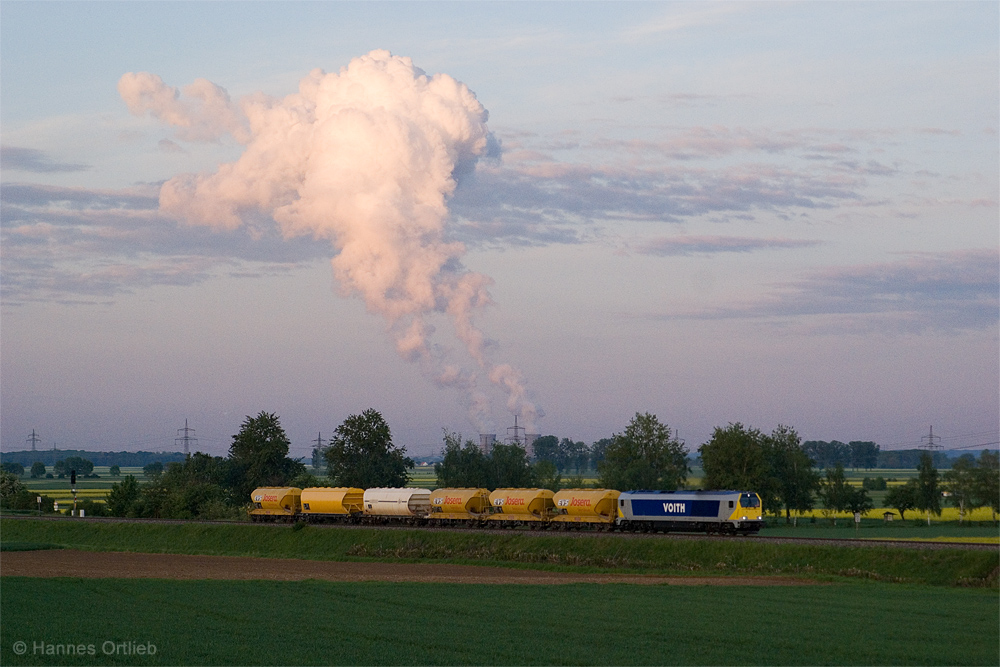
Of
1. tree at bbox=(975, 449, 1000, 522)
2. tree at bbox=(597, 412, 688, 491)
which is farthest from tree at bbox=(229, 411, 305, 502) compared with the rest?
tree at bbox=(975, 449, 1000, 522)

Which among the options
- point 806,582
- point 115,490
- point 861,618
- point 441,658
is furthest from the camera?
point 115,490

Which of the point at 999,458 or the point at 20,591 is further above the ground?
the point at 999,458

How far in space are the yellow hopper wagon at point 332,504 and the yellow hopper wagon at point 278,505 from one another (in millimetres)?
1179

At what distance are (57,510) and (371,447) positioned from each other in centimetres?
3931

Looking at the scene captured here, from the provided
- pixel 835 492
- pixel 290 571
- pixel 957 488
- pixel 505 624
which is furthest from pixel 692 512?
pixel 835 492

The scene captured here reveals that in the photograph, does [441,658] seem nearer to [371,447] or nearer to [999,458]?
[999,458]

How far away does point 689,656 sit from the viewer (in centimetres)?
3167

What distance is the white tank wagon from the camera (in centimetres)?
8950

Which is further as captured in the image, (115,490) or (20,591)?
(115,490)

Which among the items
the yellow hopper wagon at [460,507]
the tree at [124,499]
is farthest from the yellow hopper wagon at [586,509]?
the tree at [124,499]

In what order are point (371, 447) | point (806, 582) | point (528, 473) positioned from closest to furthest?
point (806, 582)
point (528, 473)
point (371, 447)

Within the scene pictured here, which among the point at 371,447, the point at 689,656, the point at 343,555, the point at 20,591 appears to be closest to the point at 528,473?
the point at 371,447

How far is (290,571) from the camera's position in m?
64.1

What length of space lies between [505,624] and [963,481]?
39434mm
